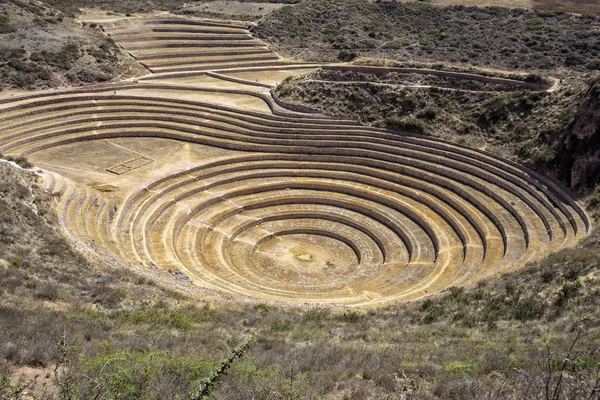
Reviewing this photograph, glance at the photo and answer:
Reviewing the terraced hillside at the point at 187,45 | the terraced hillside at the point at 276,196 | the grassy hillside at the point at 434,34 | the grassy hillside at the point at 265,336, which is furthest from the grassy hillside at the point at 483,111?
the terraced hillside at the point at 187,45

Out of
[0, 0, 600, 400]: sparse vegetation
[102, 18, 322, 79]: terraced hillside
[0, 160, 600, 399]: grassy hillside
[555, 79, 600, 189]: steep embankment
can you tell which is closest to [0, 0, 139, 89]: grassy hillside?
[102, 18, 322, 79]: terraced hillside

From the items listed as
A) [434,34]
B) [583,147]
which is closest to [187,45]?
[434,34]

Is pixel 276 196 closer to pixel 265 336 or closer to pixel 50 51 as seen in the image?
pixel 265 336

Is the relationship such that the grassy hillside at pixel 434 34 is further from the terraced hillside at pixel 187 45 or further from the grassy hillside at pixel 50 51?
the grassy hillside at pixel 50 51

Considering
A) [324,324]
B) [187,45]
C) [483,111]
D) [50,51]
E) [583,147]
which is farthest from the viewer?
[187,45]

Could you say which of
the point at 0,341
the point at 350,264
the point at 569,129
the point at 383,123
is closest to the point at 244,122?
the point at 383,123

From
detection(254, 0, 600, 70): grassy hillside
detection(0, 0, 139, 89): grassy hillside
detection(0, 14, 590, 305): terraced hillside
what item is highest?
detection(254, 0, 600, 70): grassy hillside

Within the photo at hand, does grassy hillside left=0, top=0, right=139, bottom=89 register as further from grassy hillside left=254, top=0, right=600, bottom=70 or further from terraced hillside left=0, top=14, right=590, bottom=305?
grassy hillside left=254, top=0, right=600, bottom=70

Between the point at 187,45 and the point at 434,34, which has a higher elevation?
the point at 434,34
